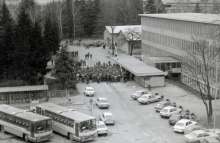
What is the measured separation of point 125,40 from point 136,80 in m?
27.5

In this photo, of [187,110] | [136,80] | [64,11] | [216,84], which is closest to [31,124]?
[187,110]

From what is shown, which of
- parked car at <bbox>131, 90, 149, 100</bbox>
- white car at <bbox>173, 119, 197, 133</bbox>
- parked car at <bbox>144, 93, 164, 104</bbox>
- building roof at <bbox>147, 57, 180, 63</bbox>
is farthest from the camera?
building roof at <bbox>147, 57, 180, 63</bbox>

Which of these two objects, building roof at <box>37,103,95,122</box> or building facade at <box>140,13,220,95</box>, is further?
building facade at <box>140,13,220,95</box>

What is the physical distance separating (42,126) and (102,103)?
413 inches

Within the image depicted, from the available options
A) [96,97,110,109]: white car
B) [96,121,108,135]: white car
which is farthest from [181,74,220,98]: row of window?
[96,121,108,135]: white car

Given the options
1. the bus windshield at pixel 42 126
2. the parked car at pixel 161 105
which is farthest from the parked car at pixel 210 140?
the bus windshield at pixel 42 126

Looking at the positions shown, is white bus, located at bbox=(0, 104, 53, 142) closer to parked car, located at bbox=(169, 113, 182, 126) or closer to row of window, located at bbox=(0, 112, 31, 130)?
row of window, located at bbox=(0, 112, 31, 130)

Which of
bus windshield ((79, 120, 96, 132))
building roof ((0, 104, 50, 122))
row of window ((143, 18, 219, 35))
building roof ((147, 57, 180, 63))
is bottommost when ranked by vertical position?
bus windshield ((79, 120, 96, 132))

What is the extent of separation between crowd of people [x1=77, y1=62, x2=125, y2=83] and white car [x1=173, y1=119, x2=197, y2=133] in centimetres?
2009

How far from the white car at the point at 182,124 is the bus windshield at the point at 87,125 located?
6.35 m

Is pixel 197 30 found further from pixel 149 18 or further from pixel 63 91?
pixel 149 18

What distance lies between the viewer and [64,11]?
322 ft

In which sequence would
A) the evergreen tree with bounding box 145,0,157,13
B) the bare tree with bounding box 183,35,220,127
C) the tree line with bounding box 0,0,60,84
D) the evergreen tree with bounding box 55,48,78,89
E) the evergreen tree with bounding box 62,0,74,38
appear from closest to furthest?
the bare tree with bounding box 183,35,220,127, the evergreen tree with bounding box 55,48,78,89, the tree line with bounding box 0,0,60,84, the evergreen tree with bounding box 145,0,157,13, the evergreen tree with bounding box 62,0,74,38

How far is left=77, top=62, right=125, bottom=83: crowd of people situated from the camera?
51438 millimetres
